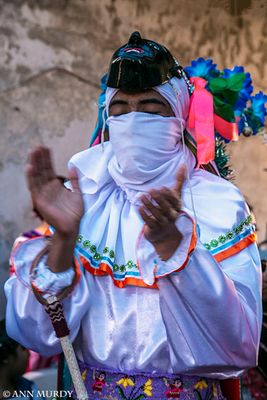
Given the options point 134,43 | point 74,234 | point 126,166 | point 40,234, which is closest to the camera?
point 74,234

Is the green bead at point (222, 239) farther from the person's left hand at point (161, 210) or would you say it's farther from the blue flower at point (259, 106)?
the blue flower at point (259, 106)

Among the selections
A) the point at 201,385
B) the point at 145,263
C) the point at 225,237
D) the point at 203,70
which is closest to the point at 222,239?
the point at 225,237

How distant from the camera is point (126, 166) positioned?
2.21 metres

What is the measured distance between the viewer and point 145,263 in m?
1.95

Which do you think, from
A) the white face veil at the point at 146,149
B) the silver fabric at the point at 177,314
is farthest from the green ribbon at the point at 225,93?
the silver fabric at the point at 177,314

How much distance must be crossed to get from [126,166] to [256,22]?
358 cm

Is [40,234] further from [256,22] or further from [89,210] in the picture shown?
[256,22]

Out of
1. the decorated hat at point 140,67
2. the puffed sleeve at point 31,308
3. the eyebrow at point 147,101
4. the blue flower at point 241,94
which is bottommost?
the puffed sleeve at point 31,308

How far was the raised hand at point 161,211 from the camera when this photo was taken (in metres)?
1.59

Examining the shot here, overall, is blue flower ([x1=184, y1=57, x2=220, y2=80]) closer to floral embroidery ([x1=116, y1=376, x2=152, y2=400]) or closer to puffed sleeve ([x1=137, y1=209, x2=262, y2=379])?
puffed sleeve ([x1=137, y1=209, x2=262, y2=379])

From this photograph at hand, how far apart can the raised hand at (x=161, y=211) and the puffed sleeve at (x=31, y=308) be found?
18.1 inches

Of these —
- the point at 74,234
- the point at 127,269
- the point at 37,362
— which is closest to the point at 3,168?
the point at 37,362

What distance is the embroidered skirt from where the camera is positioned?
2078 millimetres

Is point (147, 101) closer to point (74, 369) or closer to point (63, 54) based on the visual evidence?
point (74, 369)
